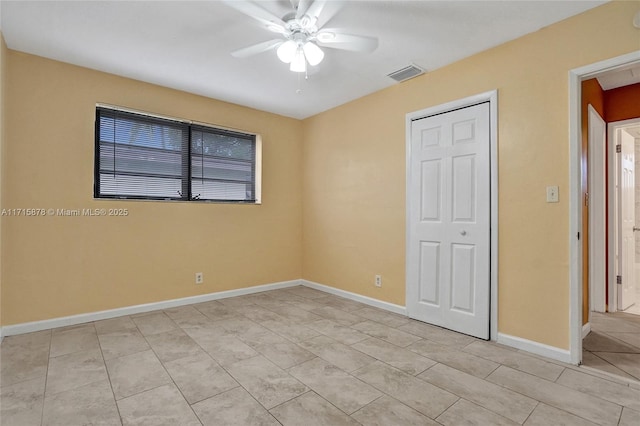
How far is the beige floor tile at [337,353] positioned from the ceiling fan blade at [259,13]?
2501 millimetres

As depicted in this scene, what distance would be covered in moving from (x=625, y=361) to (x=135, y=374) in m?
3.66

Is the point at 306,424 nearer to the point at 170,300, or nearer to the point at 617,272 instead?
the point at 170,300

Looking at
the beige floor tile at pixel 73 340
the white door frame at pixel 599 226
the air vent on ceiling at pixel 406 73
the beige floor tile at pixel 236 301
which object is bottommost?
the beige floor tile at pixel 236 301

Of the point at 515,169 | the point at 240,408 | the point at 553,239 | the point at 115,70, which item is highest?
the point at 115,70

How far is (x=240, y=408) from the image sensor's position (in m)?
1.80

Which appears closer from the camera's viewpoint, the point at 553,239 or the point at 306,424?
the point at 306,424

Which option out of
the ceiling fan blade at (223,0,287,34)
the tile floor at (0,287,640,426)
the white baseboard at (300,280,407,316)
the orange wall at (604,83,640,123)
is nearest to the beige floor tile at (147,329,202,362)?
the tile floor at (0,287,640,426)

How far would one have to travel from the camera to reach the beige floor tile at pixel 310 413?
168 centimetres

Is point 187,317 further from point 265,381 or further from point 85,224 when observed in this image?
point 265,381

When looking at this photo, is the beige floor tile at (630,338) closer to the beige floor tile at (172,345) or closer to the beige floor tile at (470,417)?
the beige floor tile at (470,417)

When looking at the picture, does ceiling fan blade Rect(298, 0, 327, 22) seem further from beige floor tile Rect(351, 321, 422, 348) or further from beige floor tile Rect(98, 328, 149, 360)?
beige floor tile Rect(98, 328, 149, 360)

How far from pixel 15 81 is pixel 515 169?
4591mm

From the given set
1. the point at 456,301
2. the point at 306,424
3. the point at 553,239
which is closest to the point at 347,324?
the point at 456,301

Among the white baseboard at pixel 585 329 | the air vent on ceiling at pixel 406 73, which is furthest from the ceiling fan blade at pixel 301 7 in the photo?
the white baseboard at pixel 585 329
